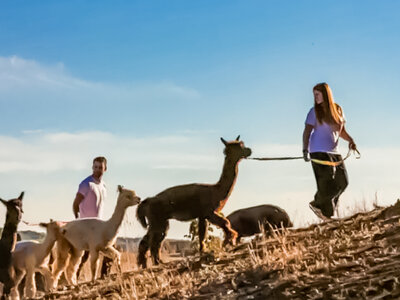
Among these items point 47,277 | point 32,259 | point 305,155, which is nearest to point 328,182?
point 305,155

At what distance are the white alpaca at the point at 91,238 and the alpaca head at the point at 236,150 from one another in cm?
165

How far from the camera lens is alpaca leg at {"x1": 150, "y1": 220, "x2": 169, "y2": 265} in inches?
424

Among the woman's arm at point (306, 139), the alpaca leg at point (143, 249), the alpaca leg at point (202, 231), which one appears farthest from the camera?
the alpaca leg at point (143, 249)

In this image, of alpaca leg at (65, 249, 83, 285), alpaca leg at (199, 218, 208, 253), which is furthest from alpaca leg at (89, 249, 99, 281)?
alpaca leg at (199, 218, 208, 253)

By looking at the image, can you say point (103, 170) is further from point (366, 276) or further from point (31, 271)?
point (366, 276)

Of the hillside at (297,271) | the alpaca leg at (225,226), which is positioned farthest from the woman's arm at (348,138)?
the alpaca leg at (225,226)

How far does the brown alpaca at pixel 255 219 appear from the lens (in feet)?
45.3

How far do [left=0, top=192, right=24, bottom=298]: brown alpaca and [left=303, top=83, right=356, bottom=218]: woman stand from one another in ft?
14.2

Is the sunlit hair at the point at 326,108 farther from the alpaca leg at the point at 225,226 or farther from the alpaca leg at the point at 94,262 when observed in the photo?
the alpaca leg at the point at 94,262

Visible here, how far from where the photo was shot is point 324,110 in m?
10.3

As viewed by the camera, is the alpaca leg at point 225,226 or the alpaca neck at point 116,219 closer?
the alpaca neck at point 116,219

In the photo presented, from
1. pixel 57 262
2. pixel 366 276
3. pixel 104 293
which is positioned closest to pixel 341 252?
pixel 366 276

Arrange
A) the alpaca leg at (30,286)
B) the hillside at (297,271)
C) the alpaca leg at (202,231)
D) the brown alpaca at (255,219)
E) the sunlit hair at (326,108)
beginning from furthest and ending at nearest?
the brown alpaca at (255,219) < the alpaca leg at (202,231) < the sunlit hair at (326,108) < the alpaca leg at (30,286) < the hillside at (297,271)

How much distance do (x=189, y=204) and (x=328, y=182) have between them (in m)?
2.13
